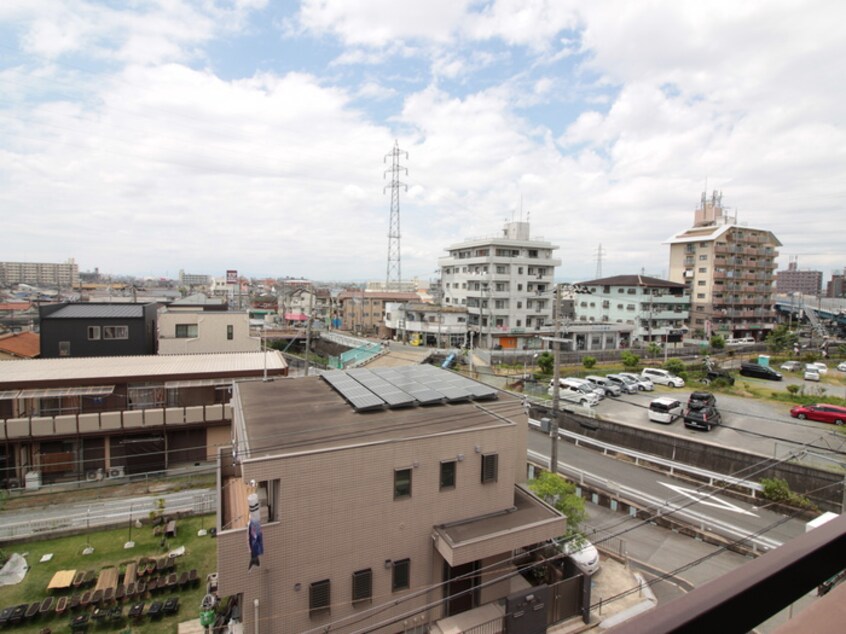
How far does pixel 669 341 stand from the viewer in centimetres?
5391

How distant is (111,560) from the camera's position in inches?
516

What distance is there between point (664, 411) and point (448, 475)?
1750 centimetres

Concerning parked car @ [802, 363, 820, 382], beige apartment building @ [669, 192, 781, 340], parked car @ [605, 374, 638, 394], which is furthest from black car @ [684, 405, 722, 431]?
beige apartment building @ [669, 192, 781, 340]

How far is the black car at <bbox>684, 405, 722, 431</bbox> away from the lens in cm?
2252

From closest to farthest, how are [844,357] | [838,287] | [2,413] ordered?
1. [2,413]
2. [844,357]
3. [838,287]

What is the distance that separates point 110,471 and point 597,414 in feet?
74.0

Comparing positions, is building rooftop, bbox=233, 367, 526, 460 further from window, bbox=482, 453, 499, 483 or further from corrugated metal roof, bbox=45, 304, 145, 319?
corrugated metal roof, bbox=45, 304, 145, 319

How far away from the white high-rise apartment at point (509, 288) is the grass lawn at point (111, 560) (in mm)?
34365

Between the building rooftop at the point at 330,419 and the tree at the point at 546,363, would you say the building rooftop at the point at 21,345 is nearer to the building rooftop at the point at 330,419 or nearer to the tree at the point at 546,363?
the building rooftop at the point at 330,419

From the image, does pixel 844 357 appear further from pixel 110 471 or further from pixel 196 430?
pixel 110 471

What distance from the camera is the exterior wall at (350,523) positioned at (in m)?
9.49

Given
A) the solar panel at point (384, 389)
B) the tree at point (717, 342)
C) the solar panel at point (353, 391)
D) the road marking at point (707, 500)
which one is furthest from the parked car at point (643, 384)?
the solar panel at point (353, 391)

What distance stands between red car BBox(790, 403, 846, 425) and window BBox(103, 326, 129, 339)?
35.9 m

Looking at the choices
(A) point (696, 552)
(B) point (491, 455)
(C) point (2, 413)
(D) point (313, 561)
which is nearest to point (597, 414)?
(A) point (696, 552)
